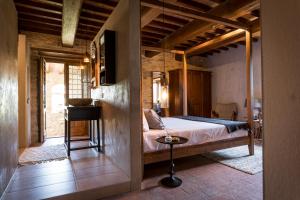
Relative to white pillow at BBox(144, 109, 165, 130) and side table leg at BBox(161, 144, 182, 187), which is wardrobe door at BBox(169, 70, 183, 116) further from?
side table leg at BBox(161, 144, 182, 187)

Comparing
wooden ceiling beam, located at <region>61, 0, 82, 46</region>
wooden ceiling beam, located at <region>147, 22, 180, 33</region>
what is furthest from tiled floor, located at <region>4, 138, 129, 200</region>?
wooden ceiling beam, located at <region>147, 22, 180, 33</region>

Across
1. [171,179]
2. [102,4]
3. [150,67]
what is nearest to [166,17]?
[102,4]

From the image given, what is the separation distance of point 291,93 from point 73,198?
221cm

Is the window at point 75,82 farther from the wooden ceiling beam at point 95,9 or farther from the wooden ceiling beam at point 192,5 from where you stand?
the wooden ceiling beam at point 192,5

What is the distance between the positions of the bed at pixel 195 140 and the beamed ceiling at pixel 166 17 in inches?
77.1

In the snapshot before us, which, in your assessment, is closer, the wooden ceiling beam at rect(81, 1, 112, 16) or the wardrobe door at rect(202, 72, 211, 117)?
Answer: the wooden ceiling beam at rect(81, 1, 112, 16)

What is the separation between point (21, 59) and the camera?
12.4 feet

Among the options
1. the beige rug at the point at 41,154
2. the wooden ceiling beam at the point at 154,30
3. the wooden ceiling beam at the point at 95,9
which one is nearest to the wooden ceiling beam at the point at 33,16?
the wooden ceiling beam at the point at 95,9

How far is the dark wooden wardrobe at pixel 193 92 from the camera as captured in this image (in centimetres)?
585

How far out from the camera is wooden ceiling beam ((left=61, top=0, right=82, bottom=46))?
2.59m

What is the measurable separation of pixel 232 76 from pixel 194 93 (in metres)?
1.49

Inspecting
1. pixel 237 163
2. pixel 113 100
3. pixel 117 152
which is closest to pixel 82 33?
pixel 113 100

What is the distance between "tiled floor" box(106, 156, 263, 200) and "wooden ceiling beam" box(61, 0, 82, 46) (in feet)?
9.02

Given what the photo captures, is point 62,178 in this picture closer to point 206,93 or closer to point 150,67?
point 150,67
